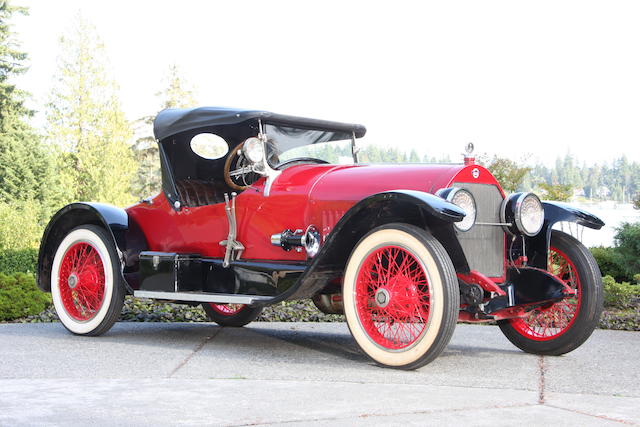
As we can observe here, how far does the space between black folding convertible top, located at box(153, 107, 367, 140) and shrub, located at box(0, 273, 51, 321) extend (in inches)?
119

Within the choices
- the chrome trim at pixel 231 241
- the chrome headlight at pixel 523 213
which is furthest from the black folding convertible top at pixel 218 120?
the chrome headlight at pixel 523 213

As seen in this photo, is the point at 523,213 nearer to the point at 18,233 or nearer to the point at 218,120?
the point at 218,120

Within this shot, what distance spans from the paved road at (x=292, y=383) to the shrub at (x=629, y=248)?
720 cm

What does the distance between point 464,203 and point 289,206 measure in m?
1.40

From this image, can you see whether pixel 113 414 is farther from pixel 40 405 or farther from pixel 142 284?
pixel 142 284

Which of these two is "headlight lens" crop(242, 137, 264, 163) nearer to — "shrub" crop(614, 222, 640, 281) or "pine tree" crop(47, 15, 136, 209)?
"shrub" crop(614, 222, 640, 281)

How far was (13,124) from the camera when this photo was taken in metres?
31.4

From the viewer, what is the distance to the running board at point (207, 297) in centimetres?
562

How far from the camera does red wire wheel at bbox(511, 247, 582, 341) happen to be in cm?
571

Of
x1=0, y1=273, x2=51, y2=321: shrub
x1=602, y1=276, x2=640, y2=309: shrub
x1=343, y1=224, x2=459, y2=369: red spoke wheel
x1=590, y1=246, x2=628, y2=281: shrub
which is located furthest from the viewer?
x1=590, y1=246, x2=628, y2=281: shrub

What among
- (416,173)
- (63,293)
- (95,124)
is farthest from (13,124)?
(416,173)

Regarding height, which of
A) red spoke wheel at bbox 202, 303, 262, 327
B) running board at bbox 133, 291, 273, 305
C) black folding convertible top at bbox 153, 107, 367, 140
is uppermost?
black folding convertible top at bbox 153, 107, 367, 140

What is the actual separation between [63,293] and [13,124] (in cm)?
2689

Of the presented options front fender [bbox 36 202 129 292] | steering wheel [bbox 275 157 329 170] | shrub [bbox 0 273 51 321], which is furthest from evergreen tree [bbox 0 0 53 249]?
steering wheel [bbox 275 157 329 170]
